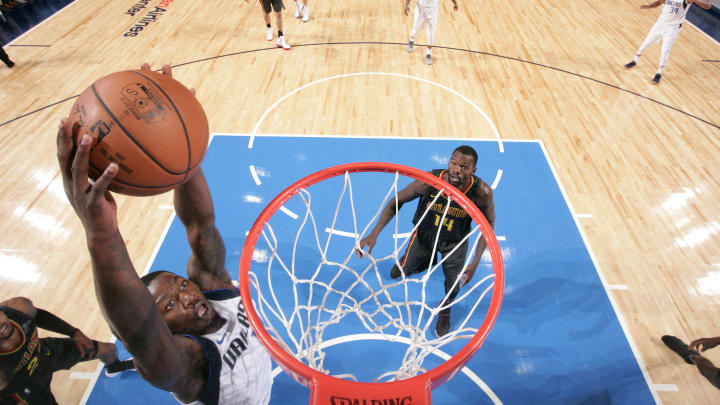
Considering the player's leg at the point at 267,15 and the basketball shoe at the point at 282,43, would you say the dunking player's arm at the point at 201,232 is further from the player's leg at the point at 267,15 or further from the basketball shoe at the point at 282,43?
the player's leg at the point at 267,15

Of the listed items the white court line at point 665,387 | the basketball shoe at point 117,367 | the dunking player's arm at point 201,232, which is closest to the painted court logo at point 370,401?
the dunking player's arm at point 201,232

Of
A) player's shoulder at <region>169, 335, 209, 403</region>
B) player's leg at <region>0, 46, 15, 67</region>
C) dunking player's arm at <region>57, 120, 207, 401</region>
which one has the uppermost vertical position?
dunking player's arm at <region>57, 120, 207, 401</region>

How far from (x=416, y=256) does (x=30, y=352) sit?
9.13ft

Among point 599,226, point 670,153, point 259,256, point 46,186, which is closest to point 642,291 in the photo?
point 599,226

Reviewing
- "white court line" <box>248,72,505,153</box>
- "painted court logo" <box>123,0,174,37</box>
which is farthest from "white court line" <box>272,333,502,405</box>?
"painted court logo" <box>123,0,174,37</box>

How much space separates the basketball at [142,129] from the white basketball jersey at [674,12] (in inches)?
291

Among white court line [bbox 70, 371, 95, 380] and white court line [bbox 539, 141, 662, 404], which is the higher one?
white court line [bbox 70, 371, 95, 380]

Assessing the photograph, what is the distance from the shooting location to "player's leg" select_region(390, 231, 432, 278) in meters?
A: 3.35

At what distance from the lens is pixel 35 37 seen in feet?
24.7

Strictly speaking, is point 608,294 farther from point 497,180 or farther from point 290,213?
point 290,213

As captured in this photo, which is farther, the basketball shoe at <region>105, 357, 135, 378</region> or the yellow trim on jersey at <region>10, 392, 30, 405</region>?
the basketball shoe at <region>105, 357, 135, 378</region>

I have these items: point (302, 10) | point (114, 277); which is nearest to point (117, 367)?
point (114, 277)

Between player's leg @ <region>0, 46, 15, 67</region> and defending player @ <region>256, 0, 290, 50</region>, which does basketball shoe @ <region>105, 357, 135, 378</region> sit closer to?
defending player @ <region>256, 0, 290, 50</region>

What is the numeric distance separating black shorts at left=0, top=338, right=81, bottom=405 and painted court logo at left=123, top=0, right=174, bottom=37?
6.96 m
